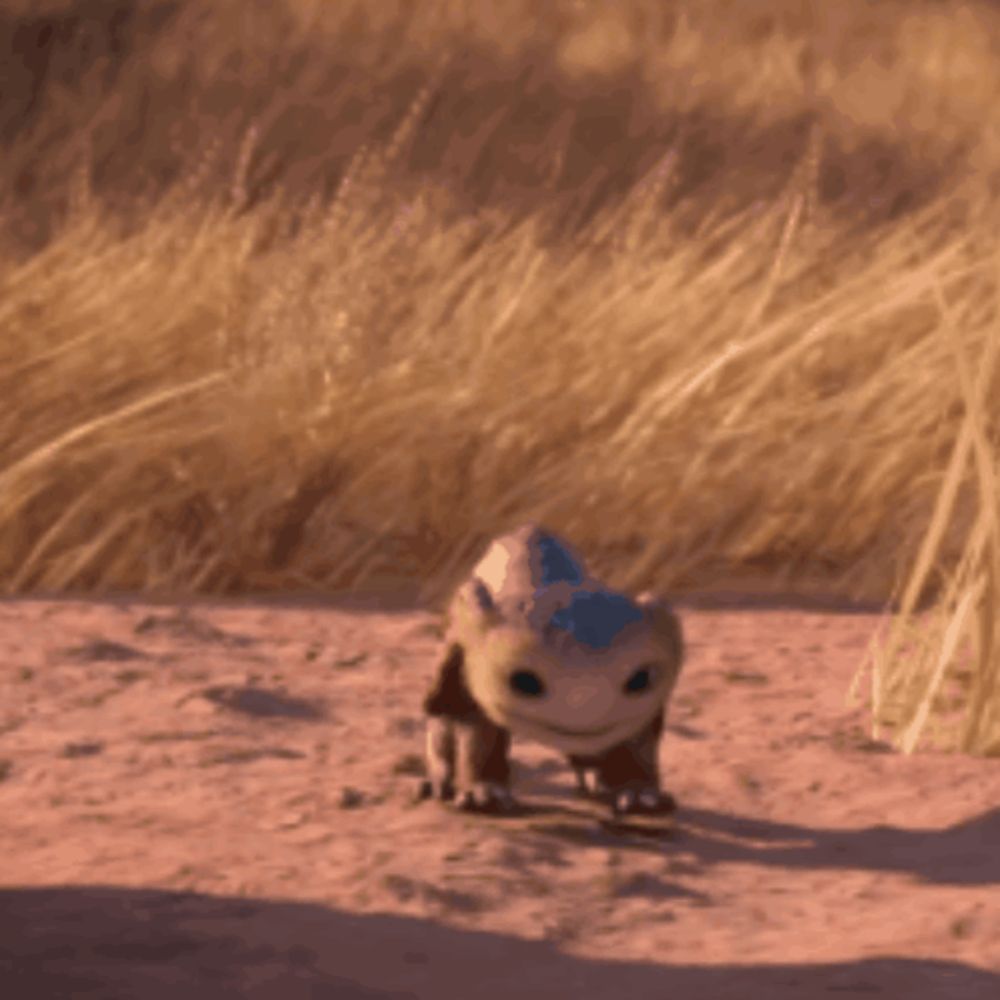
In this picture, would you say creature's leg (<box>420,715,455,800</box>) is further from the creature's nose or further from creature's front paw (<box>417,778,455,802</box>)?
the creature's nose

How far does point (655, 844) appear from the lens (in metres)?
2.87

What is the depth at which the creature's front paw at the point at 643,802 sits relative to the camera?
9.34ft

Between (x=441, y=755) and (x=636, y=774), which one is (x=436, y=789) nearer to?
(x=441, y=755)

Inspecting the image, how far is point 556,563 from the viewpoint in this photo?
2.92 metres

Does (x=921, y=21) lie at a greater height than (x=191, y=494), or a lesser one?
greater

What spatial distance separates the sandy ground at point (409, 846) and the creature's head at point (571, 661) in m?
0.17

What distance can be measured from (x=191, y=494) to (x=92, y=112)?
15.0 ft

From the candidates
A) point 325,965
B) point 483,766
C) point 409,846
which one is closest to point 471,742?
point 483,766

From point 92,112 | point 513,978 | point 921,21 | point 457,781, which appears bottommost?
point 513,978

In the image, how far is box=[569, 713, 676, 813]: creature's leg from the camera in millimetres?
2850

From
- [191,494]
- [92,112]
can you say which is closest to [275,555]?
[191,494]

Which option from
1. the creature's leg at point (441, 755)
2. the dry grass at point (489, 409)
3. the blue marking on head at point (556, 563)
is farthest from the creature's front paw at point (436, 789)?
the dry grass at point (489, 409)

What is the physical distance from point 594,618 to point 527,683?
0.11 m

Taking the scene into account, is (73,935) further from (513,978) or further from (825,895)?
(825,895)
